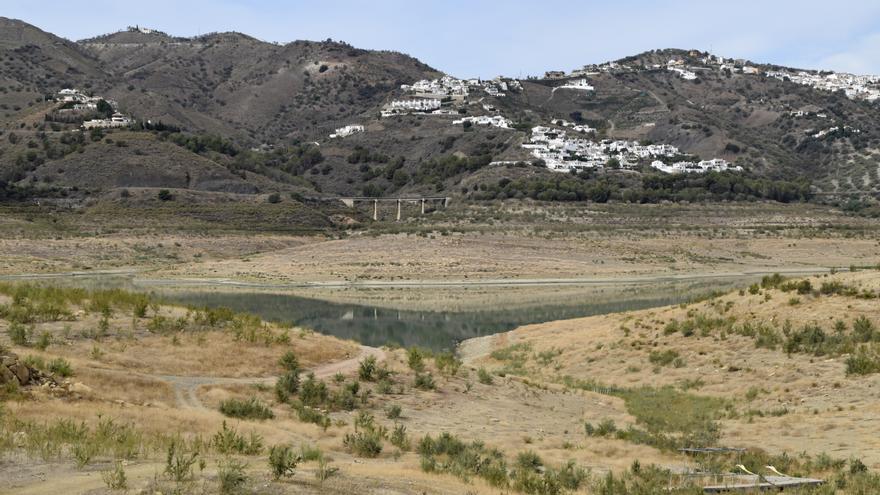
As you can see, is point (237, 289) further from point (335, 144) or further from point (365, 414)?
point (335, 144)

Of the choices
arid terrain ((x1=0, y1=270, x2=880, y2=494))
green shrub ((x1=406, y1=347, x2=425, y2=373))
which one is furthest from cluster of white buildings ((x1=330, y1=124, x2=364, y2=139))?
green shrub ((x1=406, y1=347, x2=425, y2=373))

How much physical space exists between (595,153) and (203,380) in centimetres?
13121

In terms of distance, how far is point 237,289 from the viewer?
203ft

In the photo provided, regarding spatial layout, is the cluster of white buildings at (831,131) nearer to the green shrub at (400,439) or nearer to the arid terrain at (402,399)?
the arid terrain at (402,399)

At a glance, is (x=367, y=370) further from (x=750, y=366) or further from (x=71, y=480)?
(x=750, y=366)

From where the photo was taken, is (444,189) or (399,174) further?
(399,174)

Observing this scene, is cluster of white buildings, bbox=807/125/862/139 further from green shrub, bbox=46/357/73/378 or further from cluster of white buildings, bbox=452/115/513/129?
green shrub, bbox=46/357/73/378

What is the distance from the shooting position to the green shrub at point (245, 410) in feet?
55.1

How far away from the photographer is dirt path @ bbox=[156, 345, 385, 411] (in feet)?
57.3

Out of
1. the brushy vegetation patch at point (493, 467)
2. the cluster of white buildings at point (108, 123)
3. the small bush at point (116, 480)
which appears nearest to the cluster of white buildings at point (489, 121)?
the cluster of white buildings at point (108, 123)

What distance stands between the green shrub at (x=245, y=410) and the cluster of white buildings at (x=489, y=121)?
479 ft

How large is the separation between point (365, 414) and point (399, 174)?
128 metres

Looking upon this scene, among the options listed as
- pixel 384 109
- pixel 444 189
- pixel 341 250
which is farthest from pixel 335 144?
pixel 341 250

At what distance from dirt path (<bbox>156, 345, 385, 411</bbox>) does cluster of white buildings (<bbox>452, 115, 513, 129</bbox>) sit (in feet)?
462
